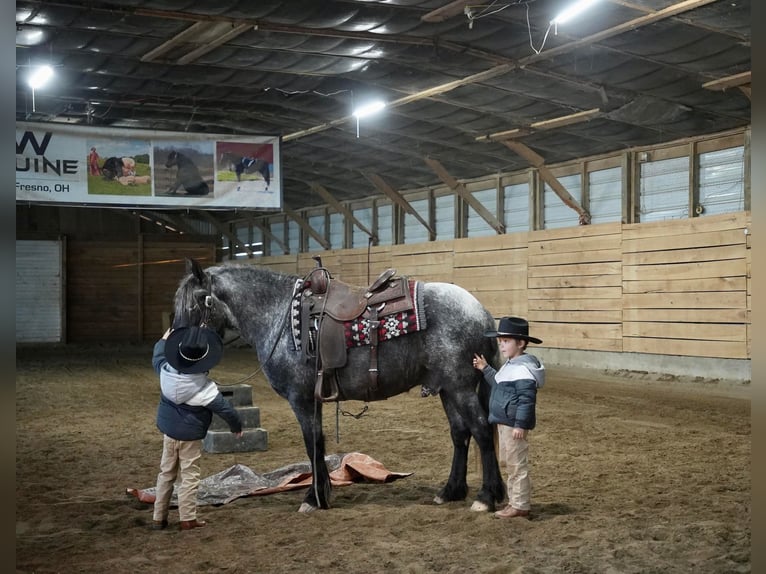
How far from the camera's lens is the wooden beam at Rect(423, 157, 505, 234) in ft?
54.1

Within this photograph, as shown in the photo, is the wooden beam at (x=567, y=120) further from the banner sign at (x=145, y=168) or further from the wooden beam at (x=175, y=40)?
the wooden beam at (x=175, y=40)

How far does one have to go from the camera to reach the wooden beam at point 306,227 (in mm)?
22844

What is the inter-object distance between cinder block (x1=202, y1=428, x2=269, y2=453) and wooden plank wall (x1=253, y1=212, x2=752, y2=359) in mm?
7167

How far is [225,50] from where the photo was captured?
10.3m

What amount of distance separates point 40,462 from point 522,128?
30.6ft

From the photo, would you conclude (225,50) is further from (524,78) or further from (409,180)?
(409,180)

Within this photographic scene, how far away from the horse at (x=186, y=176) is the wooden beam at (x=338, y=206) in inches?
330

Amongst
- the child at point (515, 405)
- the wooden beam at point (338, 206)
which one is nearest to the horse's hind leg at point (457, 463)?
the child at point (515, 405)

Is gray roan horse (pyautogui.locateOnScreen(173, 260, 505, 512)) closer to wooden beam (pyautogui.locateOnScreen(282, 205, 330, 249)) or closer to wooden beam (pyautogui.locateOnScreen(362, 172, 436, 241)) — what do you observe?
wooden beam (pyautogui.locateOnScreen(362, 172, 436, 241))

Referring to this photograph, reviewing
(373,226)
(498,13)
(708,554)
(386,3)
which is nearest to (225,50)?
(386,3)

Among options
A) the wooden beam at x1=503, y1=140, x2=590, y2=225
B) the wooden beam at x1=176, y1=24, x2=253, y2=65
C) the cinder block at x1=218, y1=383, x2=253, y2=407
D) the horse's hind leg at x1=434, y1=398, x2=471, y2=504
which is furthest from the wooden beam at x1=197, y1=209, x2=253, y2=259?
the horse's hind leg at x1=434, y1=398, x2=471, y2=504

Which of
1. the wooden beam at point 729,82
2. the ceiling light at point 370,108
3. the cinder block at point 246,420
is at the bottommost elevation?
the cinder block at point 246,420

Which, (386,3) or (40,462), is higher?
(386,3)

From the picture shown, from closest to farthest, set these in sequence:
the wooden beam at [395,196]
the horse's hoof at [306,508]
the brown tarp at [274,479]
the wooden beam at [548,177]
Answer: the horse's hoof at [306,508], the brown tarp at [274,479], the wooden beam at [548,177], the wooden beam at [395,196]
